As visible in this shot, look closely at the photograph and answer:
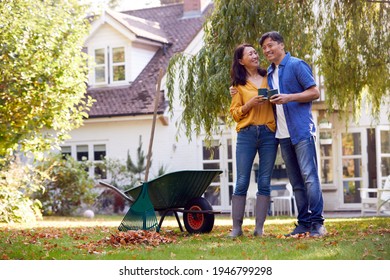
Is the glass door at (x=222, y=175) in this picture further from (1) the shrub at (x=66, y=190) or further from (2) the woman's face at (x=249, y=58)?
(2) the woman's face at (x=249, y=58)

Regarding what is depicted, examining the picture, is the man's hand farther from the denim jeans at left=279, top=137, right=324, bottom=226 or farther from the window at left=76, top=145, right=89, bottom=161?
the window at left=76, top=145, right=89, bottom=161

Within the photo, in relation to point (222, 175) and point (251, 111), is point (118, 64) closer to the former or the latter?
point (222, 175)

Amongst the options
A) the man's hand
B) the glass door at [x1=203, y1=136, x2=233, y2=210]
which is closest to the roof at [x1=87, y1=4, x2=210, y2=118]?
the glass door at [x1=203, y1=136, x2=233, y2=210]

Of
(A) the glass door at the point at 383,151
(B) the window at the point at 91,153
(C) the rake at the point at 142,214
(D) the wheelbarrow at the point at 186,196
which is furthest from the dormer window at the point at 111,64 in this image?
(C) the rake at the point at 142,214

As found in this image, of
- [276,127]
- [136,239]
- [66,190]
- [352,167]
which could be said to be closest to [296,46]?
[276,127]

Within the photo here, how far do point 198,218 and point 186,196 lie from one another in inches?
12.3

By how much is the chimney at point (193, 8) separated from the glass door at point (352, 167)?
717cm

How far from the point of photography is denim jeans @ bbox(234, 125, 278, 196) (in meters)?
7.70

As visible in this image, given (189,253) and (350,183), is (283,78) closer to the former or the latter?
(189,253)

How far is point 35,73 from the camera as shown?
13.1 m

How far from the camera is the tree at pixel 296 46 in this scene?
10547 mm

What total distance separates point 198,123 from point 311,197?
3532 mm

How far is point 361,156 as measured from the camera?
64.6 ft

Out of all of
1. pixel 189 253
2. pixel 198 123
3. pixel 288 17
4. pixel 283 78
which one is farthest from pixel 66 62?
pixel 189 253
